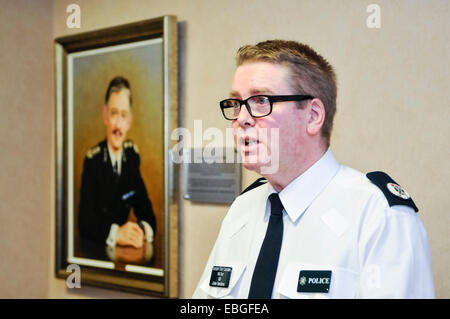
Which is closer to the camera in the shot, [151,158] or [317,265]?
[317,265]

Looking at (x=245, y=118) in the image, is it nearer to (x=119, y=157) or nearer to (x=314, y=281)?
(x=314, y=281)

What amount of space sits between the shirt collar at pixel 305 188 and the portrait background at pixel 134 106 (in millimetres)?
1214

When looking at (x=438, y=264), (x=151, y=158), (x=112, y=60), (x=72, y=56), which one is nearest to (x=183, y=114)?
(x=151, y=158)

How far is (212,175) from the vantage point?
2594 millimetres

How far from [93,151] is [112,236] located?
0.50 m

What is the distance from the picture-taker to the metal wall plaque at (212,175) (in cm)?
252

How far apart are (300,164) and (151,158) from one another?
51.8 inches

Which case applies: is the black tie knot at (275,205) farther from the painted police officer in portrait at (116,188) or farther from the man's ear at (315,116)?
the painted police officer in portrait at (116,188)

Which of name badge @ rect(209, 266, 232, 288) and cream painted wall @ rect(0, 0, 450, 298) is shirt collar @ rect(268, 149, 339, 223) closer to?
name badge @ rect(209, 266, 232, 288)

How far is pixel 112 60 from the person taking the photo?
117 inches

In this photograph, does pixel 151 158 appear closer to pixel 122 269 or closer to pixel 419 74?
pixel 122 269

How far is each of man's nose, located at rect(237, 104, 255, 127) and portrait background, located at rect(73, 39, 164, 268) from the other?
1172 millimetres

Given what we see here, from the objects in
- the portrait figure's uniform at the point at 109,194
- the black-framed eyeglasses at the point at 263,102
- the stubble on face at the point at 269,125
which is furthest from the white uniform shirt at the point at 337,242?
the portrait figure's uniform at the point at 109,194

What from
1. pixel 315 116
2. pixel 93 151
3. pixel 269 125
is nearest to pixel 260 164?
pixel 269 125
